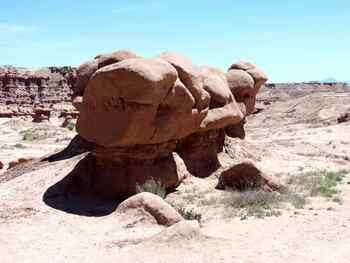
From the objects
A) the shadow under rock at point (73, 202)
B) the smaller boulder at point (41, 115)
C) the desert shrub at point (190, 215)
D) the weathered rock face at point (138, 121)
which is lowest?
the smaller boulder at point (41, 115)

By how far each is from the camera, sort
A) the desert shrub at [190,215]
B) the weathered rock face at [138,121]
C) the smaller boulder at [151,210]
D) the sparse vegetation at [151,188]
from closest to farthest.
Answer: the smaller boulder at [151,210]
the desert shrub at [190,215]
the weathered rock face at [138,121]
the sparse vegetation at [151,188]

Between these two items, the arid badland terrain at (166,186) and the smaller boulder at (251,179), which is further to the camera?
the smaller boulder at (251,179)

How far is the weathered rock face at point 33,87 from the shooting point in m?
52.6

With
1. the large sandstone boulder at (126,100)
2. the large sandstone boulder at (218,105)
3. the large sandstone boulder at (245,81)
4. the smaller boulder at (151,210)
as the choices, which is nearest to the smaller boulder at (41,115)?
the large sandstone boulder at (245,81)

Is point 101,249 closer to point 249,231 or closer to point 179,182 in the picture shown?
point 249,231

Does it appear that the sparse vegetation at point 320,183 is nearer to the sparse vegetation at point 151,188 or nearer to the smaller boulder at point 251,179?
the smaller boulder at point 251,179

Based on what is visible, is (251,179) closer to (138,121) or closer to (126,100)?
(138,121)

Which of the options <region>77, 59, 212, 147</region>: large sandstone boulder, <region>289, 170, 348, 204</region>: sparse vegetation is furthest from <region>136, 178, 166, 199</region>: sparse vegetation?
<region>289, 170, 348, 204</region>: sparse vegetation

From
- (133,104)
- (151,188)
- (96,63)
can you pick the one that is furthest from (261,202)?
(96,63)

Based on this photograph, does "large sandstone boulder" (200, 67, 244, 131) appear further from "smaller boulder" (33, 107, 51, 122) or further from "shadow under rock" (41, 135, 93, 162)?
"smaller boulder" (33, 107, 51, 122)

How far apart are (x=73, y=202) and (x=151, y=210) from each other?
2.75 meters

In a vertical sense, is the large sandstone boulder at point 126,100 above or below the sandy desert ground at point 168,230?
above

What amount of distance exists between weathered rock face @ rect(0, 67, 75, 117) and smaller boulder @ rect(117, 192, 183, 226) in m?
43.0

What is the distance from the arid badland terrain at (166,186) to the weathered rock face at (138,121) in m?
0.03
